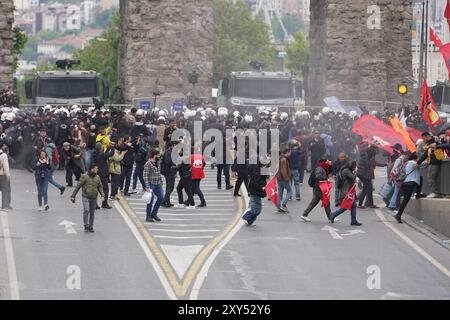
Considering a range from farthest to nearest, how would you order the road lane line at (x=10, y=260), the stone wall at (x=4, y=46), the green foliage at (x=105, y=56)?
the green foliage at (x=105, y=56), the stone wall at (x=4, y=46), the road lane line at (x=10, y=260)

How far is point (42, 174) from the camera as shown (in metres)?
34.3

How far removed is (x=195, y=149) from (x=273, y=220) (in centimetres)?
385

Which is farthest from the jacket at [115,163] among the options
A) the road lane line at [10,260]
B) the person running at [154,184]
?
the person running at [154,184]

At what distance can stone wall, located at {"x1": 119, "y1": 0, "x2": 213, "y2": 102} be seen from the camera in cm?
5844

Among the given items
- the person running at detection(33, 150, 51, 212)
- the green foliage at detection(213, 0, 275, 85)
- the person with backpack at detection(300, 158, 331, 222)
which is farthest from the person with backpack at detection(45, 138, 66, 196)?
the green foliage at detection(213, 0, 275, 85)

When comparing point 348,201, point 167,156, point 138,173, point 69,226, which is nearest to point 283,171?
point 167,156

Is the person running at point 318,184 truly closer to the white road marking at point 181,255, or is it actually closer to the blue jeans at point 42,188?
the white road marking at point 181,255

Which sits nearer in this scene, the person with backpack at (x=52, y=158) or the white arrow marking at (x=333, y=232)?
the white arrow marking at (x=333, y=232)

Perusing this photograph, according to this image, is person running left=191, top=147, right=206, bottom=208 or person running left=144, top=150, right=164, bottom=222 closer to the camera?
person running left=144, top=150, right=164, bottom=222

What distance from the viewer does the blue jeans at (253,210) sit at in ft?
105

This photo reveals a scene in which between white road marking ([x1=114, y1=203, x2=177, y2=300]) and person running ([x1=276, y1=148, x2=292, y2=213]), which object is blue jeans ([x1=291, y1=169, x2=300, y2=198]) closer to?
person running ([x1=276, y1=148, x2=292, y2=213])

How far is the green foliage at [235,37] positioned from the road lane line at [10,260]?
12061 cm

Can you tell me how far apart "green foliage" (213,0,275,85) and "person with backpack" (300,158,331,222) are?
119 m
